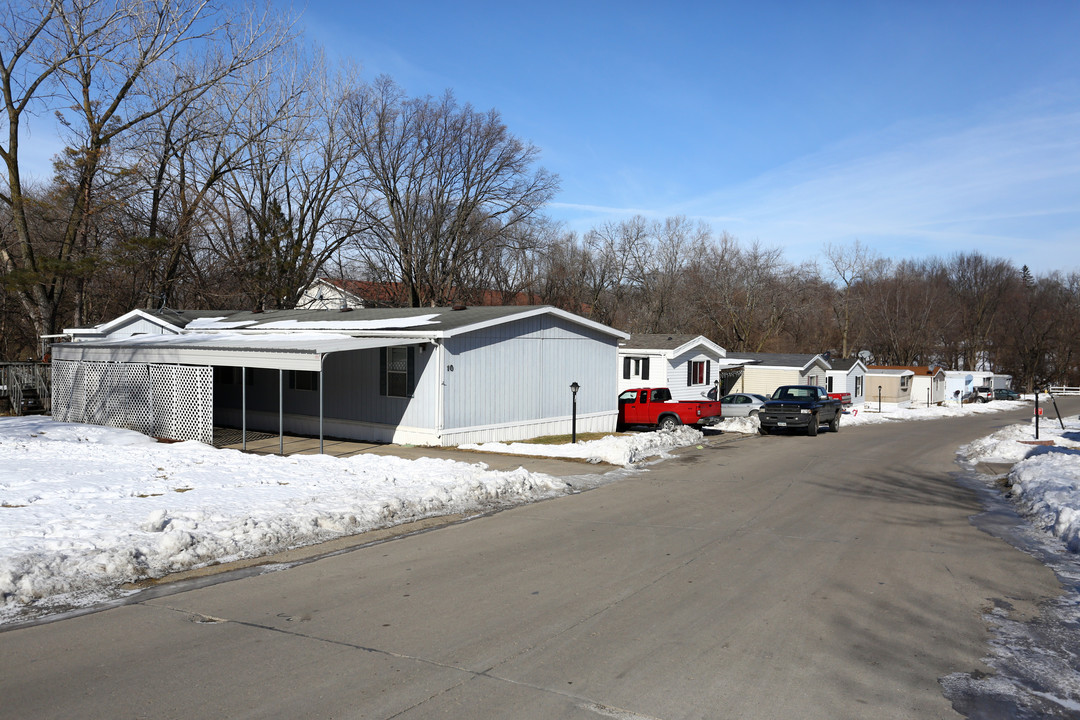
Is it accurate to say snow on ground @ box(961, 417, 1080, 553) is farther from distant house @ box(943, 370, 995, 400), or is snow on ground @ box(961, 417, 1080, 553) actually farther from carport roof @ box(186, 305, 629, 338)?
distant house @ box(943, 370, 995, 400)

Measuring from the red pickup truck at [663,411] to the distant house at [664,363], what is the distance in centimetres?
566

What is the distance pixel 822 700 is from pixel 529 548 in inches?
191

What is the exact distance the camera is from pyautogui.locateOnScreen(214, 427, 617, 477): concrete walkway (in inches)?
643

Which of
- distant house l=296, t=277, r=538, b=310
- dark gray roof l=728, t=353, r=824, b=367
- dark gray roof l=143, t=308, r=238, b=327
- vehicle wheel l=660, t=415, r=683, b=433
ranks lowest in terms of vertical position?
vehicle wheel l=660, t=415, r=683, b=433

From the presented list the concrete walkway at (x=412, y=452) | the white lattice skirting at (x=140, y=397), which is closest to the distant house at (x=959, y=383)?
the concrete walkway at (x=412, y=452)

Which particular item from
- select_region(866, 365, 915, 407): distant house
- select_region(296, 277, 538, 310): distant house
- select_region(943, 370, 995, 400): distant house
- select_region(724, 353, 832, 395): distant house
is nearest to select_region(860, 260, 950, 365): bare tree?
select_region(943, 370, 995, 400): distant house

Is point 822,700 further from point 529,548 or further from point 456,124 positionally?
point 456,124

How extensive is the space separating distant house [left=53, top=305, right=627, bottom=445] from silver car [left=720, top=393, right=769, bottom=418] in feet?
35.5

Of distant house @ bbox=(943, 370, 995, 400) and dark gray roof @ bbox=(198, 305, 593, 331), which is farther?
distant house @ bbox=(943, 370, 995, 400)

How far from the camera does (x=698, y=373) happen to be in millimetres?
35438

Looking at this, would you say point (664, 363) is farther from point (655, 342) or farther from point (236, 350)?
point (236, 350)

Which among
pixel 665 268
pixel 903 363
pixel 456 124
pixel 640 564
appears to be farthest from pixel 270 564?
pixel 903 363

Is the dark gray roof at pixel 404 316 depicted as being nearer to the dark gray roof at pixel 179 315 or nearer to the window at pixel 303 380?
the dark gray roof at pixel 179 315

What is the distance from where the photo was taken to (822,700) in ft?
16.0
